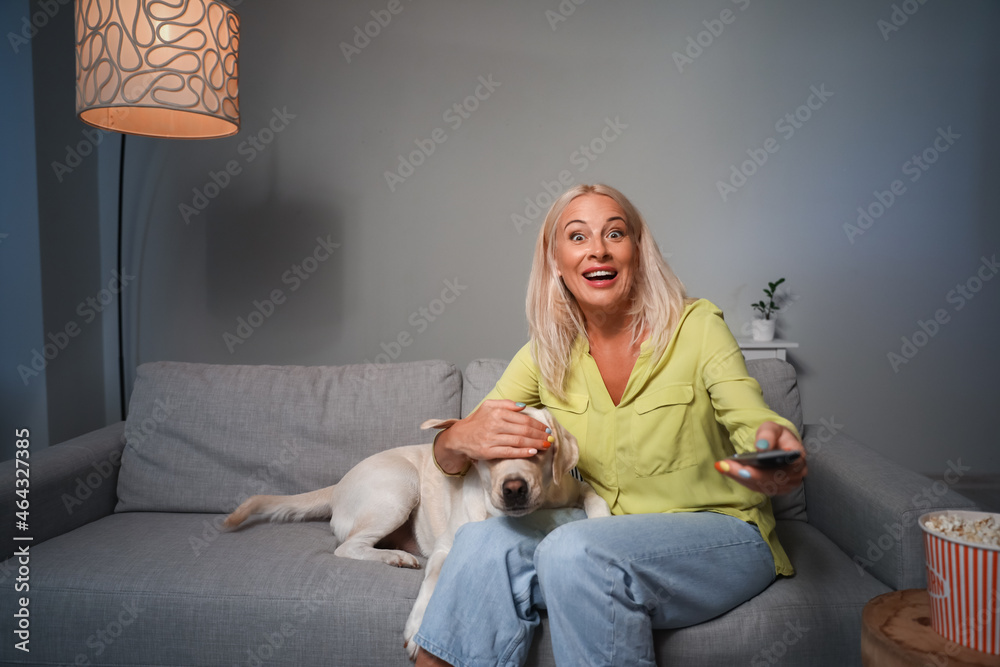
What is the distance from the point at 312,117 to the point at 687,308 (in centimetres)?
255

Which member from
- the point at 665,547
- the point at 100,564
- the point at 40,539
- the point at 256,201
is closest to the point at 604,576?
the point at 665,547

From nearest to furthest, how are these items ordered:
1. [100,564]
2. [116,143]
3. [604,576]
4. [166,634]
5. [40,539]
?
1. [604,576]
2. [166,634]
3. [100,564]
4. [40,539]
5. [116,143]

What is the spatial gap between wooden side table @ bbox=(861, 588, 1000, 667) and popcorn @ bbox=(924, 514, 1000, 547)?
15cm

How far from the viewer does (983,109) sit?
11.0 feet

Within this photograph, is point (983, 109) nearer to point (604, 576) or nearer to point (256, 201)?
point (604, 576)

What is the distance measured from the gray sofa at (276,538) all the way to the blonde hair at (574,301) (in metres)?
0.51

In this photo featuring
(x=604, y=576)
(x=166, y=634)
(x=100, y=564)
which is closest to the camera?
(x=604, y=576)

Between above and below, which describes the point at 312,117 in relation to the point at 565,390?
above
